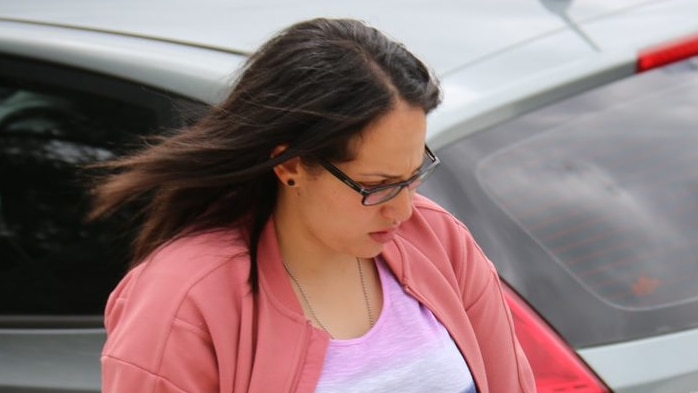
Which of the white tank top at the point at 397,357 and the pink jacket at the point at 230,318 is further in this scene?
the white tank top at the point at 397,357

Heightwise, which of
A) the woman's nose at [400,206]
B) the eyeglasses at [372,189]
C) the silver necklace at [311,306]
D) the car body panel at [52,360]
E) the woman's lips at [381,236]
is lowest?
the car body panel at [52,360]

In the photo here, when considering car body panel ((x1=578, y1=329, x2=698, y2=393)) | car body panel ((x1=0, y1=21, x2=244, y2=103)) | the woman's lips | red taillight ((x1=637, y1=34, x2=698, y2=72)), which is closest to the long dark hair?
the woman's lips

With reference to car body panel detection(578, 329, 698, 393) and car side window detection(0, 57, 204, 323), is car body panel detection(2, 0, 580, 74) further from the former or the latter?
car body panel detection(578, 329, 698, 393)

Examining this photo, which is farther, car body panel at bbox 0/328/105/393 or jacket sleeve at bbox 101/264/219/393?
car body panel at bbox 0/328/105/393

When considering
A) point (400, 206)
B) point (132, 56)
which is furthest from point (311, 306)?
point (132, 56)

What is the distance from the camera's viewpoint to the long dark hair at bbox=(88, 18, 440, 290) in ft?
6.09

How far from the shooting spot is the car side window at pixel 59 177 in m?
2.82

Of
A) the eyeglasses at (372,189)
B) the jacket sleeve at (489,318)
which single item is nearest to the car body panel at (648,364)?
the jacket sleeve at (489,318)

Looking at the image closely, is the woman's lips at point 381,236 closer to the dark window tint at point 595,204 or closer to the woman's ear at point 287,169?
the woman's ear at point 287,169

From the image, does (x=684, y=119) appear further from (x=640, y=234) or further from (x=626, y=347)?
(x=626, y=347)

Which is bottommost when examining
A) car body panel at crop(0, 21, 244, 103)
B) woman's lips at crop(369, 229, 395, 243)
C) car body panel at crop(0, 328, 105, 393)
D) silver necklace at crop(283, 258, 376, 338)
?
car body panel at crop(0, 328, 105, 393)

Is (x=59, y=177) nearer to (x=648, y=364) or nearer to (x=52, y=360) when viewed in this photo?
(x=52, y=360)

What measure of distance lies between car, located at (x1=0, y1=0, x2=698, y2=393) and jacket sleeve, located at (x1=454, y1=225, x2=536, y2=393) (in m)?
0.23

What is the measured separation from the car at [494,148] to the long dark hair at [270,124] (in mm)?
516
